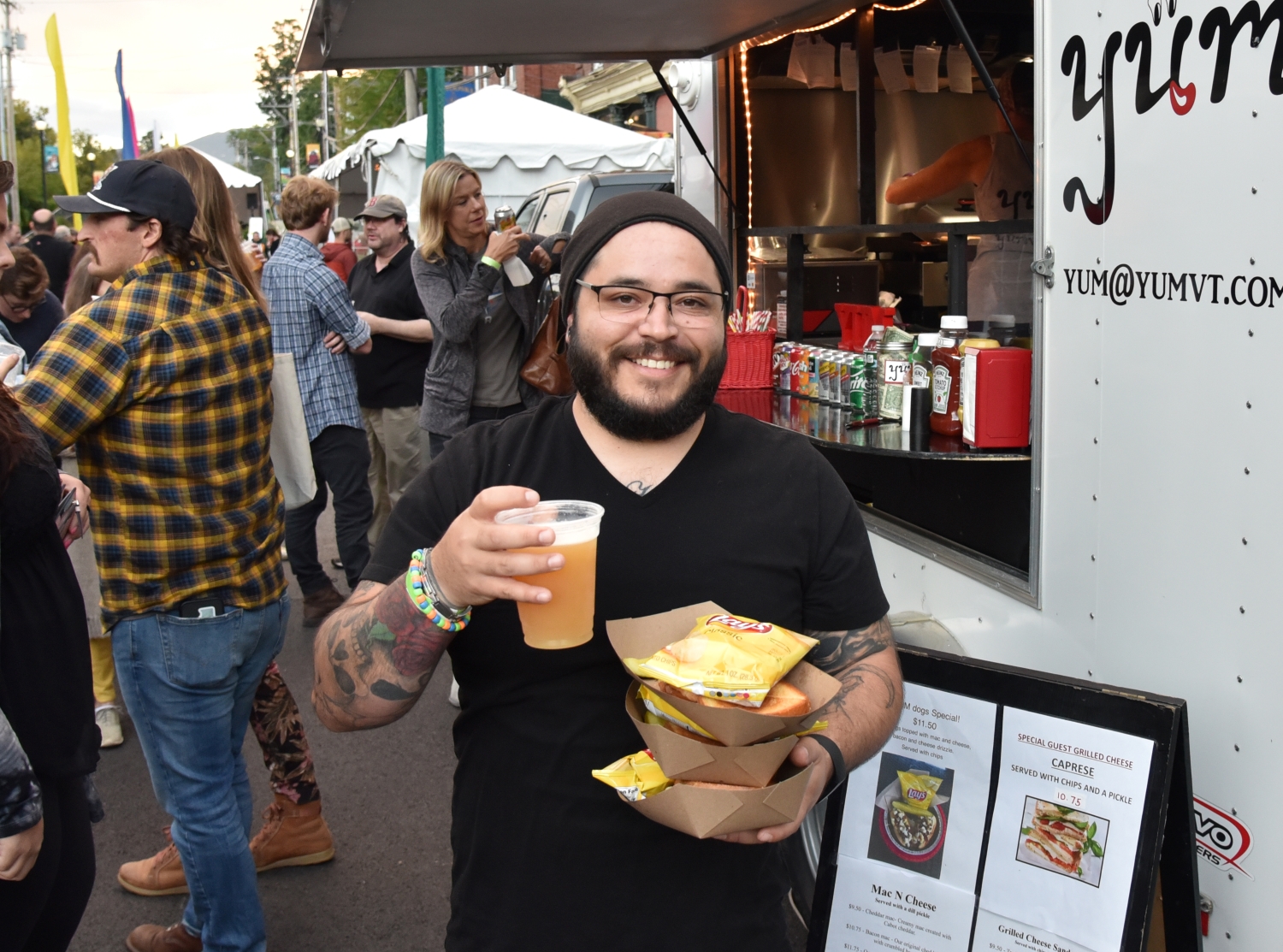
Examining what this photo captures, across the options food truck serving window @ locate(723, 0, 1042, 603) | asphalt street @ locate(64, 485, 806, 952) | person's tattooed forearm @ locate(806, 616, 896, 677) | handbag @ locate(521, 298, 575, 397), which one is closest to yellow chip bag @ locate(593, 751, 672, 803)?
person's tattooed forearm @ locate(806, 616, 896, 677)

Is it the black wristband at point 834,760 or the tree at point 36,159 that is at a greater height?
the tree at point 36,159

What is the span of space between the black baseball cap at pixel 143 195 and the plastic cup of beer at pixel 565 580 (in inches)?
74.4

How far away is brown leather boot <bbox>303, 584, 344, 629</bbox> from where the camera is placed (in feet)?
20.8

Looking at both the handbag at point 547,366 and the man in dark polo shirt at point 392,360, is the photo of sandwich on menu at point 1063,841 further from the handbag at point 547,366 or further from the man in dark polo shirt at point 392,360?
the man in dark polo shirt at point 392,360

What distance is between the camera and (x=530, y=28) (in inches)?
183

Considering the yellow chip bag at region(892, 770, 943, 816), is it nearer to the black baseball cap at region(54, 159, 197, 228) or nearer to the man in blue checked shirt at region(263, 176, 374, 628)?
the black baseball cap at region(54, 159, 197, 228)

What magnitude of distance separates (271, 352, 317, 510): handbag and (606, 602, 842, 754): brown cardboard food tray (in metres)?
2.54

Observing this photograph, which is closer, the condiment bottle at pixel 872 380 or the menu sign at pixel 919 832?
the menu sign at pixel 919 832

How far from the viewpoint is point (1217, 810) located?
218cm

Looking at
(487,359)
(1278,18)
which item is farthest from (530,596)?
(487,359)

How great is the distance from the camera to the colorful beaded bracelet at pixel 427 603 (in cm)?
158

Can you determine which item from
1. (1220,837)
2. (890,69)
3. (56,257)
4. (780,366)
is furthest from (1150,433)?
(56,257)

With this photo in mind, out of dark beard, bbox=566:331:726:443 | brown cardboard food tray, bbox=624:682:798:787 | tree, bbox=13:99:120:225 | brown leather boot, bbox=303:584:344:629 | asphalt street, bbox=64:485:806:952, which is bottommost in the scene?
asphalt street, bbox=64:485:806:952

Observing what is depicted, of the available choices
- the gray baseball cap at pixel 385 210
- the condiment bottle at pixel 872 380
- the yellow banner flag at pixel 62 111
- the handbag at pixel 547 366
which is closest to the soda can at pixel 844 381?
the condiment bottle at pixel 872 380
